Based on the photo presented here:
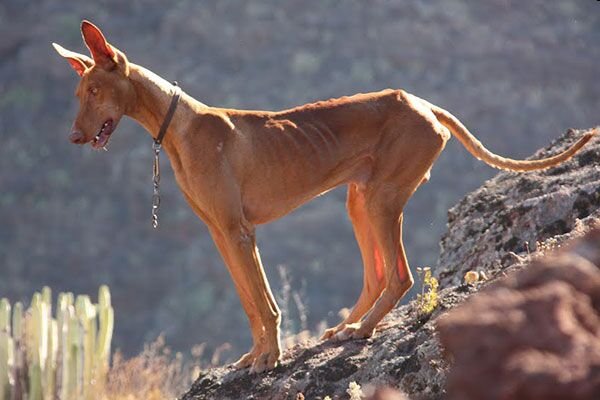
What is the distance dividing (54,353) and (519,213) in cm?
309

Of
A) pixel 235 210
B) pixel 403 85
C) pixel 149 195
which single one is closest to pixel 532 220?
pixel 235 210

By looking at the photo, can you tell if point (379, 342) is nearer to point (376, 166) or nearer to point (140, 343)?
point (376, 166)

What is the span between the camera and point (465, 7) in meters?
29.9

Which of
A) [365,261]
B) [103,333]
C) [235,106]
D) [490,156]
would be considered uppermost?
[235,106]

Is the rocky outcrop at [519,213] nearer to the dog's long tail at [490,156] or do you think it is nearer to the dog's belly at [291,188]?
the dog's long tail at [490,156]

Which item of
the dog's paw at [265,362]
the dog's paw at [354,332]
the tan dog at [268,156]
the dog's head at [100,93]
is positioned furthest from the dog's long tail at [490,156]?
the dog's head at [100,93]

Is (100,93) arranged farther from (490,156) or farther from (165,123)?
(490,156)

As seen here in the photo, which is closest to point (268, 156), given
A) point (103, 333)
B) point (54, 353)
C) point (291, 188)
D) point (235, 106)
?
point (291, 188)

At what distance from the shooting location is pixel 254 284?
746cm

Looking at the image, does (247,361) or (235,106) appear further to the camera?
(235,106)

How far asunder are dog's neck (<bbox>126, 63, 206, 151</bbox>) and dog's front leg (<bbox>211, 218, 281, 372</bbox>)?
0.60m

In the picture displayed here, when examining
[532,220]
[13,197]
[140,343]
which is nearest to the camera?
[532,220]

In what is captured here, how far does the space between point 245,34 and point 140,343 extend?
9.44 m

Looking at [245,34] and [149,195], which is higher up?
[245,34]
